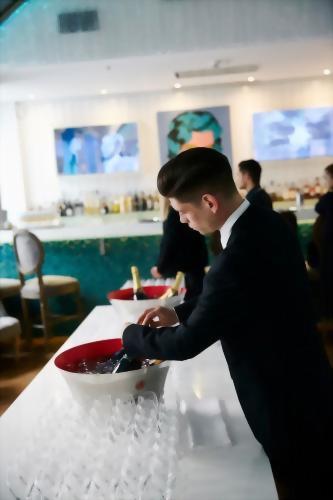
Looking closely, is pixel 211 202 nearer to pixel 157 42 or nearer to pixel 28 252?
pixel 28 252

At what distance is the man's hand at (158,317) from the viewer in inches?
47.8

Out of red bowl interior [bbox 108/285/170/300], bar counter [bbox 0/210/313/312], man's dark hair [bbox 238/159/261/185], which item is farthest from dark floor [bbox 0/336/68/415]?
man's dark hair [bbox 238/159/261/185]

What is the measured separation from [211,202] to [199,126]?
17.9ft

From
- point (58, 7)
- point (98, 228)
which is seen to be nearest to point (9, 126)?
point (58, 7)

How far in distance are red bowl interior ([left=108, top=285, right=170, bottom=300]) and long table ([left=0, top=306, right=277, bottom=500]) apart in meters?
0.42

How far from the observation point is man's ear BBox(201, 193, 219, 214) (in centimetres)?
105

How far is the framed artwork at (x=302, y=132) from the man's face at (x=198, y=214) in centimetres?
545

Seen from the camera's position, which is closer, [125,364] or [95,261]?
[125,364]

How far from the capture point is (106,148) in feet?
20.8

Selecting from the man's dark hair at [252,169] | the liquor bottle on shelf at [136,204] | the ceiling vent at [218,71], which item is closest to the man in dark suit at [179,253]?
the man's dark hair at [252,169]

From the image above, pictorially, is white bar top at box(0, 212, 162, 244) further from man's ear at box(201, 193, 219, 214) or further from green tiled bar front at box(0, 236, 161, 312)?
man's ear at box(201, 193, 219, 214)

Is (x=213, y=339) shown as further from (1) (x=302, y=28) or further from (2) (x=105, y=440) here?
(1) (x=302, y=28)

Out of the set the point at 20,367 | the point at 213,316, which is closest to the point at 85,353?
the point at 213,316

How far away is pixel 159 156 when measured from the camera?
643 centimetres
